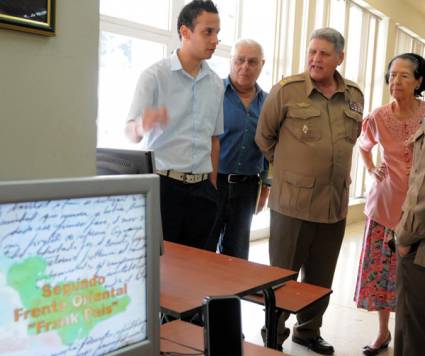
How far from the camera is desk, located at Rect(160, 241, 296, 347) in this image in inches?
50.9

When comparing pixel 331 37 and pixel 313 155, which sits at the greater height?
pixel 331 37

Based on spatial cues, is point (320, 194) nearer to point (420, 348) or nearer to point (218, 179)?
point (218, 179)

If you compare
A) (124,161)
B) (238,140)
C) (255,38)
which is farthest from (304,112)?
(255,38)

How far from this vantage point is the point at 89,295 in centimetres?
76

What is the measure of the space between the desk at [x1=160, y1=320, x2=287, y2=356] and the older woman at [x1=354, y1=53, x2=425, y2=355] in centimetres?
162

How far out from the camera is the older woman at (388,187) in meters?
2.62

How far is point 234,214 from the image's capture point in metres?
2.81

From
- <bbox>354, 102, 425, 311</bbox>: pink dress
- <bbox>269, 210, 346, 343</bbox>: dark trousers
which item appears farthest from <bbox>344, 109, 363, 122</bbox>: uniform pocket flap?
<bbox>269, 210, 346, 343</bbox>: dark trousers

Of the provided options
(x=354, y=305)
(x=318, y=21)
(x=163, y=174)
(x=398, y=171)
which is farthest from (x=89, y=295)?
(x=318, y=21)

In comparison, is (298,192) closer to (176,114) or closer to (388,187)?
(388,187)

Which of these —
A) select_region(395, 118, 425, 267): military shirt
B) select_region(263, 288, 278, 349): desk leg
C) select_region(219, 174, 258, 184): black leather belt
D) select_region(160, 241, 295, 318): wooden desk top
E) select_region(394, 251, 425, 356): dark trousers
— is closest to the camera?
select_region(160, 241, 295, 318): wooden desk top

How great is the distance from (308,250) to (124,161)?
1411 mm

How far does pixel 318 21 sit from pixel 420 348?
4.54 meters

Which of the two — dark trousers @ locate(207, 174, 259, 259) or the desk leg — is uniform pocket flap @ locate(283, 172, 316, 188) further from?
the desk leg
